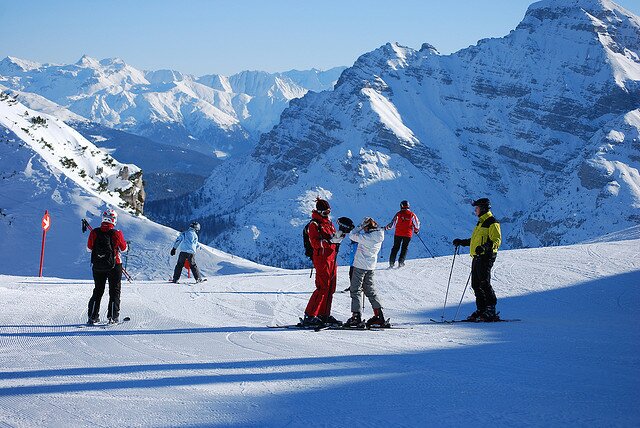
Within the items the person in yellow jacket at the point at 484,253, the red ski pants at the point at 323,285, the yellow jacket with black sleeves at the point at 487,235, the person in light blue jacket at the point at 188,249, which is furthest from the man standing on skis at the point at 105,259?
the person in light blue jacket at the point at 188,249

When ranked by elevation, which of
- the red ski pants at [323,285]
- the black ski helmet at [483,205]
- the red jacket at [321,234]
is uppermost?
the black ski helmet at [483,205]

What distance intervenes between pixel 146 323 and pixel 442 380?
18.4 ft

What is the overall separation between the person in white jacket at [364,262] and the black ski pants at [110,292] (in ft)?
12.3

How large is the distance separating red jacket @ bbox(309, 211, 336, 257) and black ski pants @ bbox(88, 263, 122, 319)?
3165 millimetres

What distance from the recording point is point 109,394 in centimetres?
658

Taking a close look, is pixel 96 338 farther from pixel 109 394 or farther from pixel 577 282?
pixel 577 282

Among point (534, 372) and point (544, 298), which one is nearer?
point (534, 372)

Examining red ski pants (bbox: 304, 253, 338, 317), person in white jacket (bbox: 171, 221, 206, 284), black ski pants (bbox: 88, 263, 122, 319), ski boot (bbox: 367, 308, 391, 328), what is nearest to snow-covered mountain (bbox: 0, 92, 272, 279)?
person in white jacket (bbox: 171, 221, 206, 284)

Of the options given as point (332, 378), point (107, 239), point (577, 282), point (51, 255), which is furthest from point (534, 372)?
point (51, 255)

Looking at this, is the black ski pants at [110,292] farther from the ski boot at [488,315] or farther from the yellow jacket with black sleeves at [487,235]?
the ski boot at [488,315]

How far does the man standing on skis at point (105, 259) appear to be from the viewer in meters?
11.0

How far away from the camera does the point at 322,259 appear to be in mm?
11086

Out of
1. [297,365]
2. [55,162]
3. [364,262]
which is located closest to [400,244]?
[364,262]

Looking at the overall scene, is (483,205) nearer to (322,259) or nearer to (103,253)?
(322,259)
